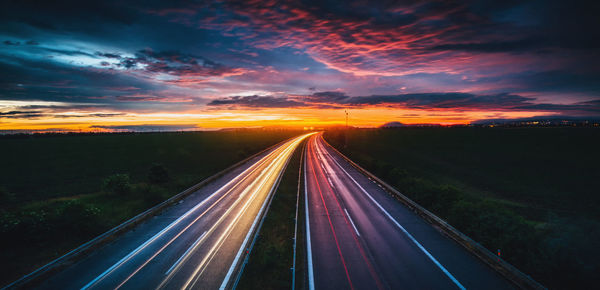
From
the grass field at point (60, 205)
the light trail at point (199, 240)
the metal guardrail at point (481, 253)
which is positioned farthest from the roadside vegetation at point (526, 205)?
the grass field at point (60, 205)

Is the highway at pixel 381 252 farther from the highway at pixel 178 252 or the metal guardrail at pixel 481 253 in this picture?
the highway at pixel 178 252

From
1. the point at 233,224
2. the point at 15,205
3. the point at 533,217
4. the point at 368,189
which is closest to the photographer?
the point at 233,224

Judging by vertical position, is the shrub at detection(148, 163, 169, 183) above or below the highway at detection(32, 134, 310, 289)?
above

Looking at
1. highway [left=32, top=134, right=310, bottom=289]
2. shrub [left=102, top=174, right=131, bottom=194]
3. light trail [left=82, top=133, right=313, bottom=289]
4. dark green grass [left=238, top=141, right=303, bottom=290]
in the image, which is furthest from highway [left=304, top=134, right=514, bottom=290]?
shrub [left=102, top=174, right=131, bottom=194]

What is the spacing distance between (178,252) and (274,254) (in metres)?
6.35

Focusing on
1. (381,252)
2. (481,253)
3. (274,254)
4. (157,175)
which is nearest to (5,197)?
(157,175)

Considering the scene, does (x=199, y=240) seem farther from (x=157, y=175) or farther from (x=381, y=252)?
(x=157, y=175)

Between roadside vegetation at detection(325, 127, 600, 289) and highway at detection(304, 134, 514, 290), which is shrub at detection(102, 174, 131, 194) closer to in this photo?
highway at detection(304, 134, 514, 290)

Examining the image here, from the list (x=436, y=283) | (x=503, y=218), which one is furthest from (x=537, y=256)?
(x=436, y=283)

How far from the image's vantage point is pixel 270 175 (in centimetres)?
3794

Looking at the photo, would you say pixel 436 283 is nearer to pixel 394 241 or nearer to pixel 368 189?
pixel 394 241

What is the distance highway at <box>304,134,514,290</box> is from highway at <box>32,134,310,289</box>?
17.1 feet

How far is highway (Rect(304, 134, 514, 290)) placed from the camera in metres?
A: 12.0

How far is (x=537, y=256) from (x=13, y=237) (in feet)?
106
